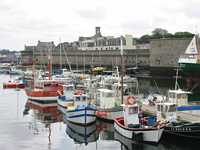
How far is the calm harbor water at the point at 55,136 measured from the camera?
84.8ft

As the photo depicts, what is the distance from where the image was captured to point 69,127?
106 ft

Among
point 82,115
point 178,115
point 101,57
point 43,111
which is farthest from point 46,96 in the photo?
point 101,57

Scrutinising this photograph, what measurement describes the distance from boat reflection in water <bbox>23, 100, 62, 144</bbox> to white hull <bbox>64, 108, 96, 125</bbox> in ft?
6.34

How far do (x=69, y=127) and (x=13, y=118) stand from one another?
7.16m

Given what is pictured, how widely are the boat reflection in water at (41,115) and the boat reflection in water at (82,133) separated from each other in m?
1.47

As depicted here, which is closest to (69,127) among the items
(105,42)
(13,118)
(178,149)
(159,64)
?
(13,118)

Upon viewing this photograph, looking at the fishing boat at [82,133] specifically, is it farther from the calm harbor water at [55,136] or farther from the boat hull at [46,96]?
the boat hull at [46,96]

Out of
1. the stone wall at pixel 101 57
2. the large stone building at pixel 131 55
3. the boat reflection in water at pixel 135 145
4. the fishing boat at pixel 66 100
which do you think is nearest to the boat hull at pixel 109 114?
the fishing boat at pixel 66 100

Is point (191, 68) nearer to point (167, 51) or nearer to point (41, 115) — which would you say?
point (167, 51)

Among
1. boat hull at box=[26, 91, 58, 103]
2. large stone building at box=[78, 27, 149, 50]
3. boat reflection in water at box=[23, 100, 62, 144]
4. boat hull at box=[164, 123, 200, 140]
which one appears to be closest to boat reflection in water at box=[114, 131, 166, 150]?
boat hull at box=[164, 123, 200, 140]

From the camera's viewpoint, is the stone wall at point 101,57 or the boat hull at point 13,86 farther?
the stone wall at point 101,57

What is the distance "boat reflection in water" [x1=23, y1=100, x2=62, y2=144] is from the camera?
108 ft

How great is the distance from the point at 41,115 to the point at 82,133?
10209mm

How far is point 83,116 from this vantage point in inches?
1233
